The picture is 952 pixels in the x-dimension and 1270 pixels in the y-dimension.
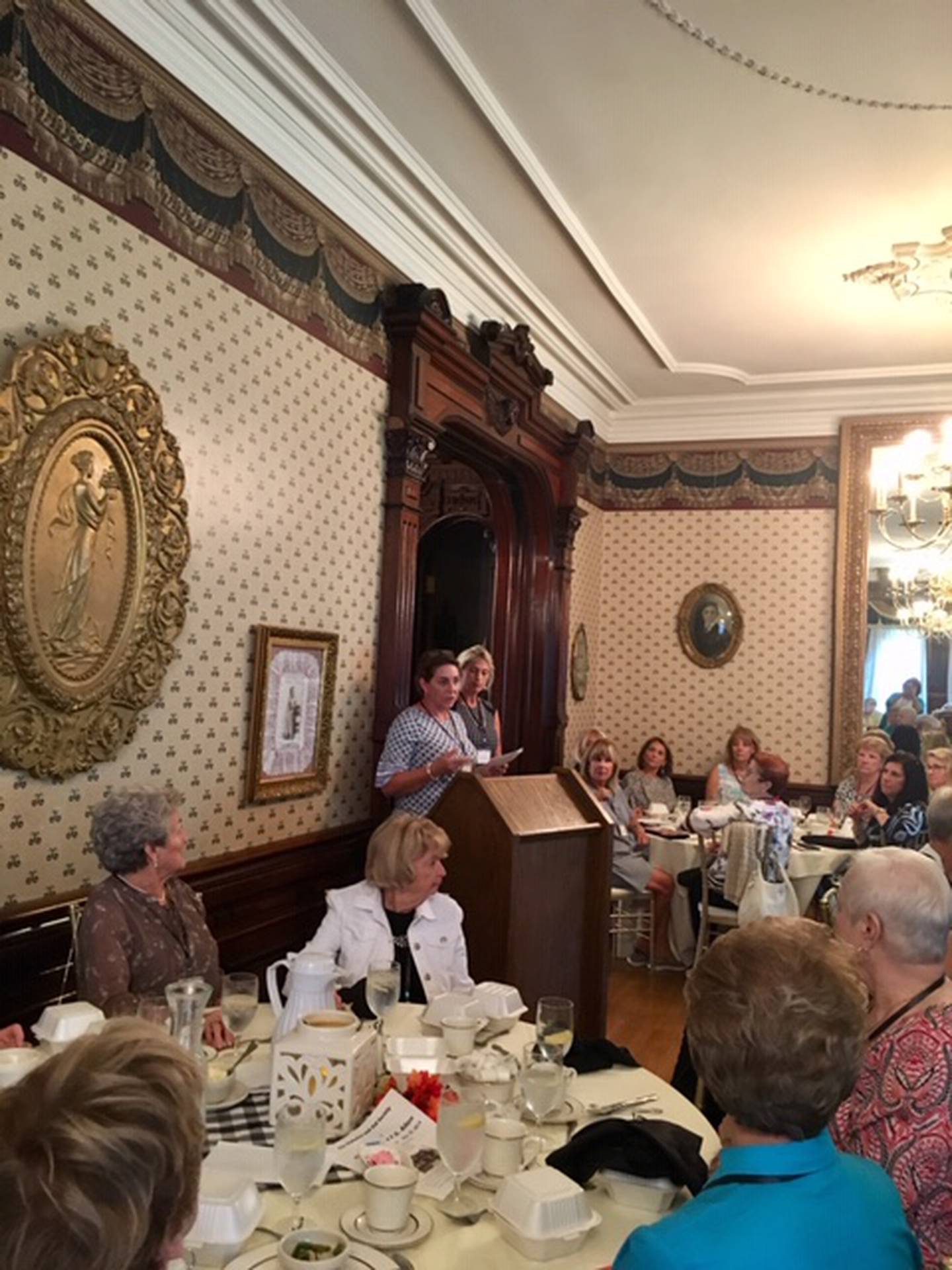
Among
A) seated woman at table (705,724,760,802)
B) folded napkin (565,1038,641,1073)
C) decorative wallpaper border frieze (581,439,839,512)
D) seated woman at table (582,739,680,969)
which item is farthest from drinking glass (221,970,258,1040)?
decorative wallpaper border frieze (581,439,839,512)

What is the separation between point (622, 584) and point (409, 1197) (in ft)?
23.7

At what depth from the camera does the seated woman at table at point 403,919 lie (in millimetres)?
3023

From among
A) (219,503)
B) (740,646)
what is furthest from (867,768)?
(219,503)

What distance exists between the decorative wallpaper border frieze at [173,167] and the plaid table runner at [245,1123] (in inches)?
104

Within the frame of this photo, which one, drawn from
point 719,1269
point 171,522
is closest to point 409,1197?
point 719,1269

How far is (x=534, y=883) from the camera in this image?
411 cm

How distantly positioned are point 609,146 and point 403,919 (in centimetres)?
343

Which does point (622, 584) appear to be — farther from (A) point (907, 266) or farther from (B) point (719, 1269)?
(B) point (719, 1269)

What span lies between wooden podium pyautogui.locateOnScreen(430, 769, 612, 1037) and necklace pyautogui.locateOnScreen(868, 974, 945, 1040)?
1991mm

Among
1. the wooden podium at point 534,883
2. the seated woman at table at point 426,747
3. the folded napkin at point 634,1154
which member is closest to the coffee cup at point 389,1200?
the folded napkin at point 634,1154

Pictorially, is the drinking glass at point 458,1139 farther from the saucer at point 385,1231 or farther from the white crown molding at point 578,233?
the white crown molding at point 578,233

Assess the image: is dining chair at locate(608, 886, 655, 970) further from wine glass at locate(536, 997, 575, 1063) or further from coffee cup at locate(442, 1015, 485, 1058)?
wine glass at locate(536, 997, 575, 1063)

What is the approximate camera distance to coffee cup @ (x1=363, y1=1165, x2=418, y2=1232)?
1584 mm

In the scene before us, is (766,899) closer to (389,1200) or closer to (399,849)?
(399,849)
